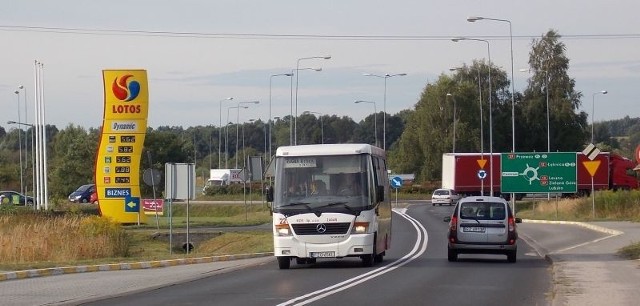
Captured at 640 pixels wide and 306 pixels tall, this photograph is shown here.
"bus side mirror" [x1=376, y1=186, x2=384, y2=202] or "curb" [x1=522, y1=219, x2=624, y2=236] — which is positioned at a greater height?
"bus side mirror" [x1=376, y1=186, x2=384, y2=202]

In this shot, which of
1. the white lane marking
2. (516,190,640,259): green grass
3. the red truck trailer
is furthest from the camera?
the red truck trailer

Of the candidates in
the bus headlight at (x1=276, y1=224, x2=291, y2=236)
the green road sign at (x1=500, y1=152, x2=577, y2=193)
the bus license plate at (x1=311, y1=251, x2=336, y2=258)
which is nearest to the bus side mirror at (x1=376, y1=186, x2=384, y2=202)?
the bus license plate at (x1=311, y1=251, x2=336, y2=258)

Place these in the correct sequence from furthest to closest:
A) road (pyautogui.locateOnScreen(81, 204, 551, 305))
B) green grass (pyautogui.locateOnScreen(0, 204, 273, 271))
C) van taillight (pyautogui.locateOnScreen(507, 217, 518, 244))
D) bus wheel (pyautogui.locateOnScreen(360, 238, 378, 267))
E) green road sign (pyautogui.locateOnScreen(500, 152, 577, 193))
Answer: green road sign (pyautogui.locateOnScreen(500, 152, 577, 193))
green grass (pyautogui.locateOnScreen(0, 204, 273, 271))
van taillight (pyautogui.locateOnScreen(507, 217, 518, 244))
bus wheel (pyautogui.locateOnScreen(360, 238, 378, 267))
road (pyautogui.locateOnScreen(81, 204, 551, 305))

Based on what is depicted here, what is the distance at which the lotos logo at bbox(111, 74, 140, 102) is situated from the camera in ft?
169

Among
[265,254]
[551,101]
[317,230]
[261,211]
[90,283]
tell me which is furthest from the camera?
[551,101]

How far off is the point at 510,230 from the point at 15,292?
12727 mm

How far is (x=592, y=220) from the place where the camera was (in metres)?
53.4

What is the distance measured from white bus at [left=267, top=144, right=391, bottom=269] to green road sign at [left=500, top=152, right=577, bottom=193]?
29.7 m

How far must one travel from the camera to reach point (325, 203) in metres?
24.9

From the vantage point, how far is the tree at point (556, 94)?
11344 centimetres

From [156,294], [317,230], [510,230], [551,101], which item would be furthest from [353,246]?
[551,101]

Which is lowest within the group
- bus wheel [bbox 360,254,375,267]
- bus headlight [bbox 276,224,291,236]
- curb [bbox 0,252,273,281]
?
curb [bbox 0,252,273,281]

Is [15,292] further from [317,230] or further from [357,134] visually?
[357,134]

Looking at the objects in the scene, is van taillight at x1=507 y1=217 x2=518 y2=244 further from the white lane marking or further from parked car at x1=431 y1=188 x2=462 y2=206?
parked car at x1=431 y1=188 x2=462 y2=206
